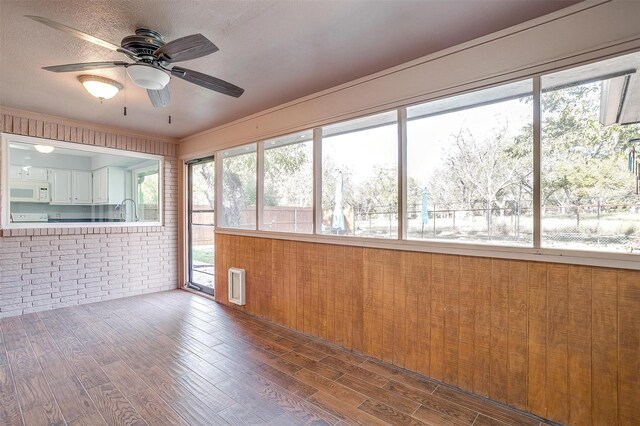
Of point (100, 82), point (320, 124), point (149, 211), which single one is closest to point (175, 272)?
point (149, 211)

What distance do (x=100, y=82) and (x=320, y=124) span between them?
2099 millimetres

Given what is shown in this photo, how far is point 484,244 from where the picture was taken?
7.41 feet

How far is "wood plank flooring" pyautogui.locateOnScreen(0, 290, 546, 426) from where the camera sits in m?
2.04

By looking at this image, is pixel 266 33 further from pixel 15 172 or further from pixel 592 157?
pixel 15 172

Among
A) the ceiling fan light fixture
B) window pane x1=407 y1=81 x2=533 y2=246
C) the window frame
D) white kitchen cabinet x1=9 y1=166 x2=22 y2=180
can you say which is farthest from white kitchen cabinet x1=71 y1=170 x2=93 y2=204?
window pane x1=407 y1=81 x2=533 y2=246

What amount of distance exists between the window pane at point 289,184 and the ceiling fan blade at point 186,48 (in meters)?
1.64

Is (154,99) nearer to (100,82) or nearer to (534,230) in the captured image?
(100,82)

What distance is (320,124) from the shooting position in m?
3.27

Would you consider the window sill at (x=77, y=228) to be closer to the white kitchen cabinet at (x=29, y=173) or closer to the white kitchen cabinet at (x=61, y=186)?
the white kitchen cabinet at (x=61, y=186)

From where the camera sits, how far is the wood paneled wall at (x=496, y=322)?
1.82 meters

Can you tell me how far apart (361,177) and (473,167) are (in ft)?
3.34

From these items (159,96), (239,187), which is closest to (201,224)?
(239,187)

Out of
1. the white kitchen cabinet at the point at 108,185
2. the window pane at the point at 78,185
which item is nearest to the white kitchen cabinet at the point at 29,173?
the window pane at the point at 78,185

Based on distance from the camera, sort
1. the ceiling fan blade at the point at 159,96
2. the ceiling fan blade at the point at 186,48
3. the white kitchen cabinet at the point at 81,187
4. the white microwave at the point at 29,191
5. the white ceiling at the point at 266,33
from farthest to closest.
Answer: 1. the white kitchen cabinet at the point at 81,187
2. the white microwave at the point at 29,191
3. the ceiling fan blade at the point at 159,96
4. the white ceiling at the point at 266,33
5. the ceiling fan blade at the point at 186,48
